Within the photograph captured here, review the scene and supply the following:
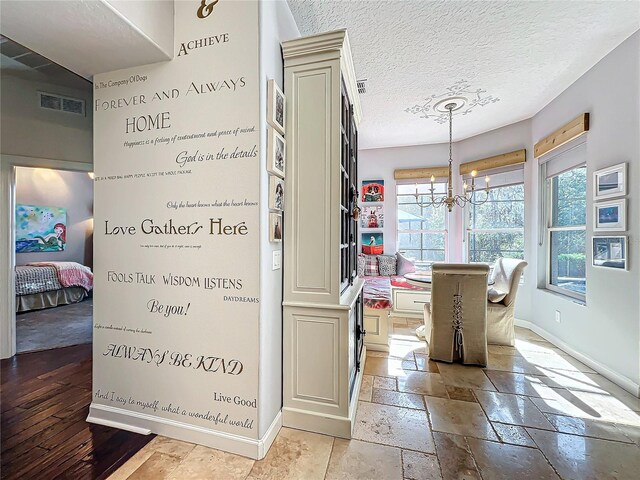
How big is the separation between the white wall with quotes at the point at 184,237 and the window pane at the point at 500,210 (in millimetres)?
4158

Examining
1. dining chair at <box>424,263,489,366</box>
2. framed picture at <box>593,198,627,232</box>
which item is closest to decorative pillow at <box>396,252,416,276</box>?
dining chair at <box>424,263,489,366</box>

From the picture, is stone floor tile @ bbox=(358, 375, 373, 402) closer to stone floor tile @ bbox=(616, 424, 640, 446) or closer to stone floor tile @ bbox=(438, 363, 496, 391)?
stone floor tile @ bbox=(438, 363, 496, 391)

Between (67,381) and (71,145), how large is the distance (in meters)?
2.67

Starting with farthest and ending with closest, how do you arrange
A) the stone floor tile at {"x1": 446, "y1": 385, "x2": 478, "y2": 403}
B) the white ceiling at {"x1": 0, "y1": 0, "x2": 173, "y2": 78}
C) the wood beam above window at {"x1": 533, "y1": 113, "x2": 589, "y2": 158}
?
the wood beam above window at {"x1": 533, "y1": 113, "x2": 589, "y2": 158}
the stone floor tile at {"x1": 446, "y1": 385, "x2": 478, "y2": 403}
the white ceiling at {"x1": 0, "y1": 0, "x2": 173, "y2": 78}

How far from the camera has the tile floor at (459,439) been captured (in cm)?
152

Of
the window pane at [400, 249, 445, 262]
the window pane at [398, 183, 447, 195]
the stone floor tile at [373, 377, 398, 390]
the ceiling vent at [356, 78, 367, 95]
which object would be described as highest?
the ceiling vent at [356, 78, 367, 95]

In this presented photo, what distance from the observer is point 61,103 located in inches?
132

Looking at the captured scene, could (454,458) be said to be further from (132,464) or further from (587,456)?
(132,464)

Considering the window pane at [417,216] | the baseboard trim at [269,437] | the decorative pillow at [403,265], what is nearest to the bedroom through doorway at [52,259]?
the baseboard trim at [269,437]

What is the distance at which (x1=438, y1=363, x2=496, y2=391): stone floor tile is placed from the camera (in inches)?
95.0

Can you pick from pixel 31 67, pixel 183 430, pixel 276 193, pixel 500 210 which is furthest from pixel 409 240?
pixel 31 67

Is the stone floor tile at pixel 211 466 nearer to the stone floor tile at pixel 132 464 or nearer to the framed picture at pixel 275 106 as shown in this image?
the stone floor tile at pixel 132 464

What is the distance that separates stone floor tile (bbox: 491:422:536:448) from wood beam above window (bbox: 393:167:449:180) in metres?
3.92

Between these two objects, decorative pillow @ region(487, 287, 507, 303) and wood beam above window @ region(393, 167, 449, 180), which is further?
wood beam above window @ region(393, 167, 449, 180)
